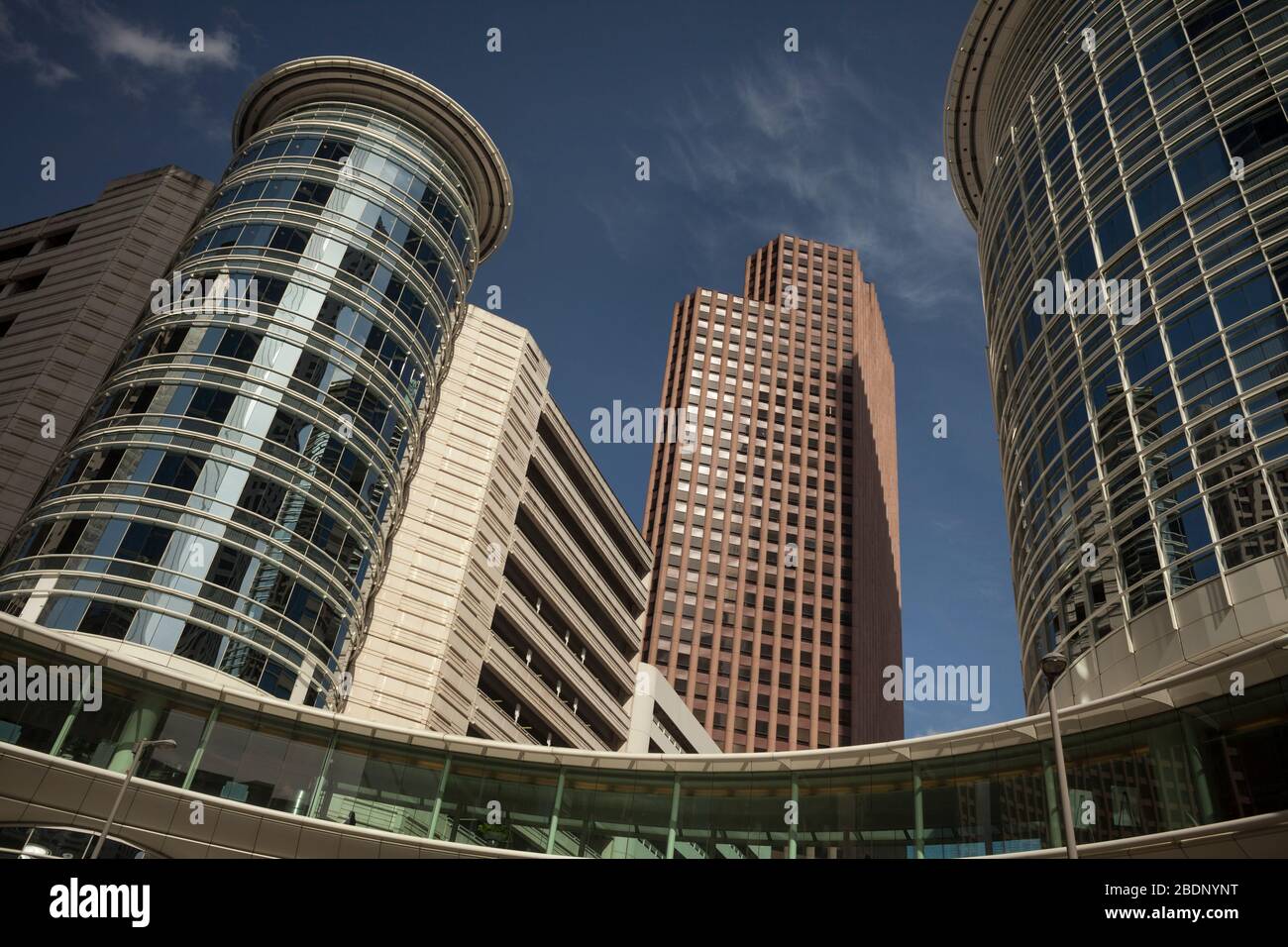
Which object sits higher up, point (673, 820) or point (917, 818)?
point (917, 818)

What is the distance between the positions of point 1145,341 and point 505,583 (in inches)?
1278

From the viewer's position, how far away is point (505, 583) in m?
56.1

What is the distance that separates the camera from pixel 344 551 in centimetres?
4016

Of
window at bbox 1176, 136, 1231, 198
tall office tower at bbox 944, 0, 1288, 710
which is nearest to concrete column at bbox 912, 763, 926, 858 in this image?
tall office tower at bbox 944, 0, 1288, 710

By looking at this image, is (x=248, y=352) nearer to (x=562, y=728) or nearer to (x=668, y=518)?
(x=562, y=728)

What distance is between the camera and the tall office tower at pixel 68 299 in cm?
4697

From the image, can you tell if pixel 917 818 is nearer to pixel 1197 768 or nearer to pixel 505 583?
pixel 1197 768

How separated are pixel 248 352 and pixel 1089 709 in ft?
103

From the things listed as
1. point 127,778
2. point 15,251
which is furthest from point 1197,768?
point 15,251

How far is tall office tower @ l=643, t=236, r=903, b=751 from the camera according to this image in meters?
117

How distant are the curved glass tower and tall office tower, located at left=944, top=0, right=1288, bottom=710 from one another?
2671 centimetres

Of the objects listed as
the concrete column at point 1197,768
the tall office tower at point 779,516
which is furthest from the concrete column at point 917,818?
the tall office tower at point 779,516

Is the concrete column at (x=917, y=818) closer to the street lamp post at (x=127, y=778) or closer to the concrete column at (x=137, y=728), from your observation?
the street lamp post at (x=127, y=778)
